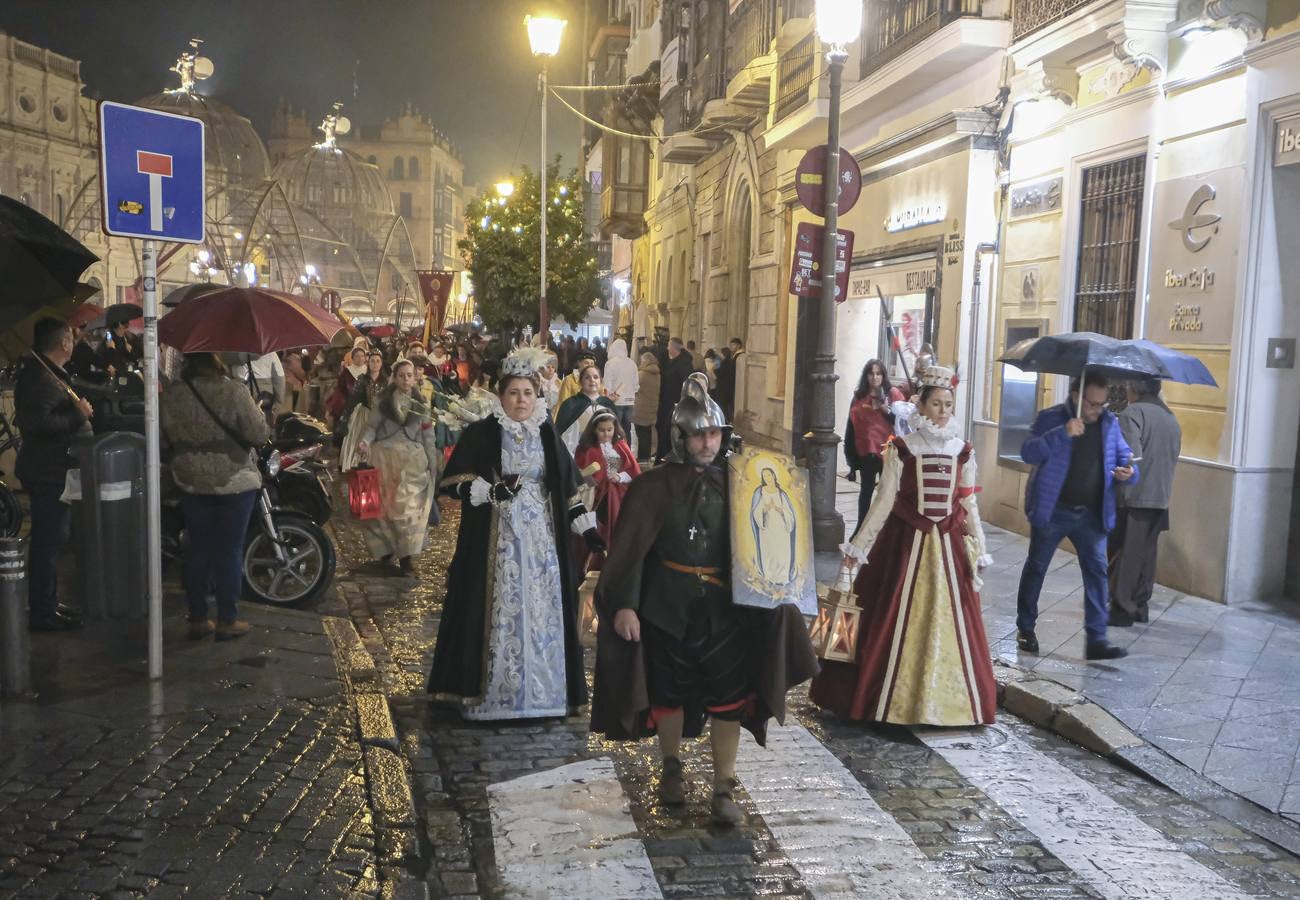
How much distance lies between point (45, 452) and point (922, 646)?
5.56 meters

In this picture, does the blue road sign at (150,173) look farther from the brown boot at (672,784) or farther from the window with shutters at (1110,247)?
the window with shutters at (1110,247)

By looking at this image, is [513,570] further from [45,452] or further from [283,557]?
[45,452]

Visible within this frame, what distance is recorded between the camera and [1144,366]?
757 cm

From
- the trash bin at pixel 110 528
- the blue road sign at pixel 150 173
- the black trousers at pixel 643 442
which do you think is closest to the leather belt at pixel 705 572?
the blue road sign at pixel 150 173

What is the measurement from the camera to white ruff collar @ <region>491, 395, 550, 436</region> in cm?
620

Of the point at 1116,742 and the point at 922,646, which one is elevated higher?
the point at 922,646

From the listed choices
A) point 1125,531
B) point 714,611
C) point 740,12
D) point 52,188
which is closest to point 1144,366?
point 1125,531

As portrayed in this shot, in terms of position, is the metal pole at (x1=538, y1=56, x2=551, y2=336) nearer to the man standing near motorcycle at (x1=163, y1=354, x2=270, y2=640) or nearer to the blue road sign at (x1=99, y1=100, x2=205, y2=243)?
the man standing near motorcycle at (x1=163, y1=354, x2=270, y2=640)

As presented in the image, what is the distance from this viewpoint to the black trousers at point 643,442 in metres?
18.0

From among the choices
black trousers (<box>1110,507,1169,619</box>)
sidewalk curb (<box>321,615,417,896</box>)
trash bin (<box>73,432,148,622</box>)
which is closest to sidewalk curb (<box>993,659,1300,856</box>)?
black trousers (<box>1110,507,1169,619</box>)

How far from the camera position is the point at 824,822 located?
4.91 metres

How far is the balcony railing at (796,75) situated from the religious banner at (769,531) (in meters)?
13.4

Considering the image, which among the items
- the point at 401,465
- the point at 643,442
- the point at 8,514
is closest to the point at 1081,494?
the point at 401,465

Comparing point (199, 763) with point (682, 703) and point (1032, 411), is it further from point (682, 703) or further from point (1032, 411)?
point (1032, 411)
